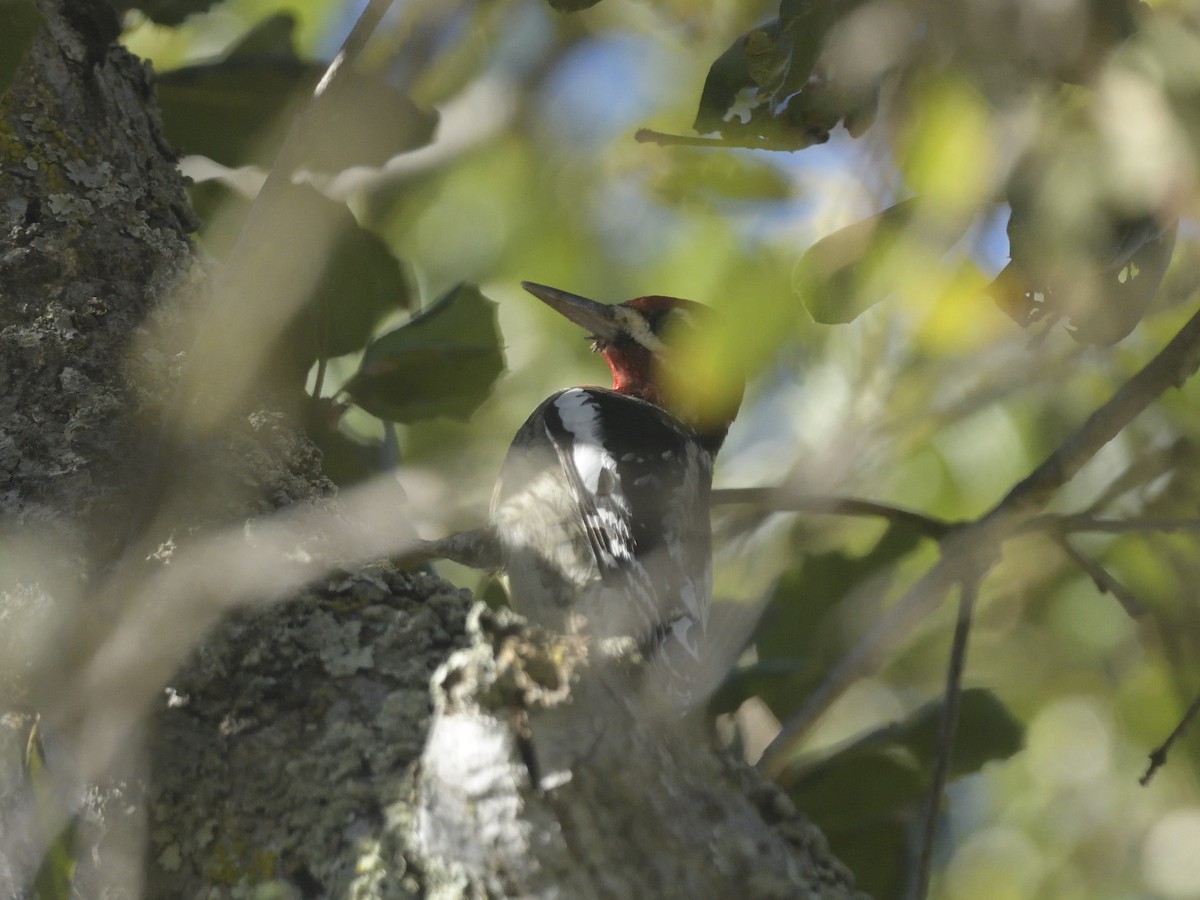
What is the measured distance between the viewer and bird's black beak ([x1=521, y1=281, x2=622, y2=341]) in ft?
11.2

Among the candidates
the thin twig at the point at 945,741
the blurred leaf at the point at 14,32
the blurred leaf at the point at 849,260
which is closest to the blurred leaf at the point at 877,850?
the thin twig at the point at 945,741

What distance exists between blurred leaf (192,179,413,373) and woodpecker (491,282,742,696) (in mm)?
733

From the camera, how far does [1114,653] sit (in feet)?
10.5

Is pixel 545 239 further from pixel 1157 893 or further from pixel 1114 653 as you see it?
pixel 1157 893

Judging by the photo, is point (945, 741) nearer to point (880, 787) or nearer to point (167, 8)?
point (880, 787)

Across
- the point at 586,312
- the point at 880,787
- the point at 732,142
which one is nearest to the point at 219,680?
the point at 732,142

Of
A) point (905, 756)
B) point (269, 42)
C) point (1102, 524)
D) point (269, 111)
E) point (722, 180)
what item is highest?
point (722, 180)

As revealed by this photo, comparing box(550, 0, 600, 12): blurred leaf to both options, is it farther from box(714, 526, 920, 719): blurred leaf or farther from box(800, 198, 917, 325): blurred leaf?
box(714, 526, 920, 719): blurred leaf

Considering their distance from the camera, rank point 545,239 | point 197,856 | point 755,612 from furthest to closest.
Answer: point 545,239
point 755,612
point 197,856

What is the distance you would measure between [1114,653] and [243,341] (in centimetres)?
243

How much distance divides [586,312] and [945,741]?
1924 millimetres

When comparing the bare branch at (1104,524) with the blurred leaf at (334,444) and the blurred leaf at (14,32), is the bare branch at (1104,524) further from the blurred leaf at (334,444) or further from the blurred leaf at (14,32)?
the blurred leaf at (14,32)

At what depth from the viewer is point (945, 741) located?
2107mm

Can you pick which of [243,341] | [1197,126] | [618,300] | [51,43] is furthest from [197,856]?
[618,300]
